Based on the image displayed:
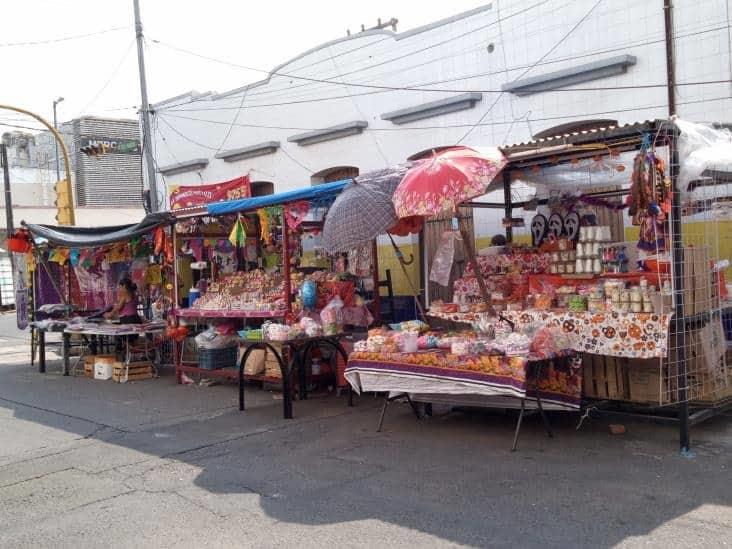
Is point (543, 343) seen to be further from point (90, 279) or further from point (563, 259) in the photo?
point (90, 279)

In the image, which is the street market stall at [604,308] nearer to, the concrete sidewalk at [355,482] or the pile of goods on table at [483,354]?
the pile of goods on table at [483,354]

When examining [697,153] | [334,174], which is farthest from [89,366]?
[697,153]

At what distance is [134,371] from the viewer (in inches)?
475

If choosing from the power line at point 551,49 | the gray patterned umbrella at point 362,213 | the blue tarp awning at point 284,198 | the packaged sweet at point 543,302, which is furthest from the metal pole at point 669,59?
the blue tarp awning at point 284,198

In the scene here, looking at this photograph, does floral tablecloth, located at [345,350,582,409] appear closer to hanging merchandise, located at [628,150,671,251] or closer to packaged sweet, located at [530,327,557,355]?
packaged sweet, located at [530,327,557,355]

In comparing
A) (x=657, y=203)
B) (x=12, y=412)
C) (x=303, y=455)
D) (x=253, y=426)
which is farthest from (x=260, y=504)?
(x=12, y=412)

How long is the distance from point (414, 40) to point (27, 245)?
28.9ft

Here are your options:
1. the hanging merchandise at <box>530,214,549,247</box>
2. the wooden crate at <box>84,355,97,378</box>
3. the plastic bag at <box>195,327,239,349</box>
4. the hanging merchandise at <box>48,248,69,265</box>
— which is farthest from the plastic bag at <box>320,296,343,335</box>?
the hanging merchandise at <box>48,248,69,265</box>

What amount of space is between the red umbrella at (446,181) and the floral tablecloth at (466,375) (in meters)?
1.44

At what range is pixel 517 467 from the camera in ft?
19.8

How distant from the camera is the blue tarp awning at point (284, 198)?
8605 mm

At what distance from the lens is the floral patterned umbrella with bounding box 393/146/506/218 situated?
6.64m

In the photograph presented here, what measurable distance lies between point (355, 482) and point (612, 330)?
9.32 ft

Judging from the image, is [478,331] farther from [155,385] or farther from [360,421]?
[155,385]
